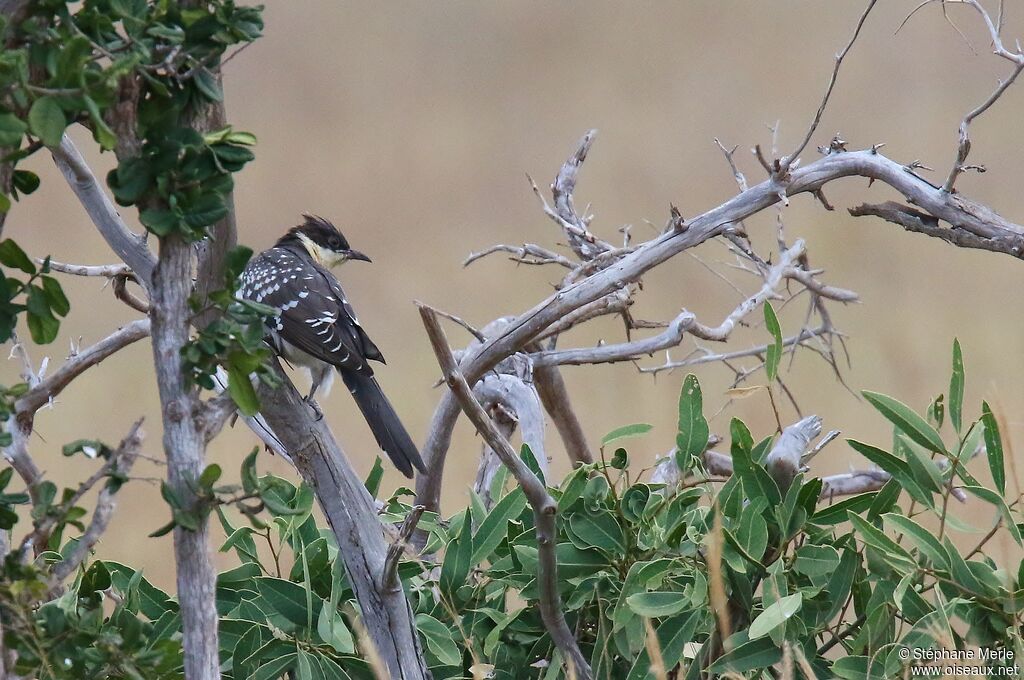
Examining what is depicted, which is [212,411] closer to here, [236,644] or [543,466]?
[236,644]

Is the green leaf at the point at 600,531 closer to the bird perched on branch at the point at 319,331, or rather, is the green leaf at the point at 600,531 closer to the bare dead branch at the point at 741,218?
the bare dead branch at the point at 741,218

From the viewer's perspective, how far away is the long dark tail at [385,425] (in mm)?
3801

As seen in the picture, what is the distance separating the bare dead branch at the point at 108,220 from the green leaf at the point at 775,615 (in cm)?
146

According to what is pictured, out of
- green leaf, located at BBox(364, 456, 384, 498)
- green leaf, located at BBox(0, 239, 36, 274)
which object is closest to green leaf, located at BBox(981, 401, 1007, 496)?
green leaf, located at BBox(364, 456, 384, 498)

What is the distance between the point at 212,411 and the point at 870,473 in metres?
2.34

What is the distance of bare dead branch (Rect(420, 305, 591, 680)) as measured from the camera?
2.24m

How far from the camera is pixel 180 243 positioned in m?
2.12

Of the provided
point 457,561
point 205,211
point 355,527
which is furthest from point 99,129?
point 457,561

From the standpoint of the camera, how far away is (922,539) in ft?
8.43

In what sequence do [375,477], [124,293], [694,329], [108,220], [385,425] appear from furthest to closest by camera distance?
[385,425], [694,329], [124,293], [375,477], [108,220]

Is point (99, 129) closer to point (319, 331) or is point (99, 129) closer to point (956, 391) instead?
point (956, 391)

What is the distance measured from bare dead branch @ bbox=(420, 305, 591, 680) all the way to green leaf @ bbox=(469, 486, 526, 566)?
0.31 m

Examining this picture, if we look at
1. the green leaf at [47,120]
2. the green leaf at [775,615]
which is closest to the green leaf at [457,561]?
the green leaf at [775,615]

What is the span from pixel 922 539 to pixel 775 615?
41 centimetres
